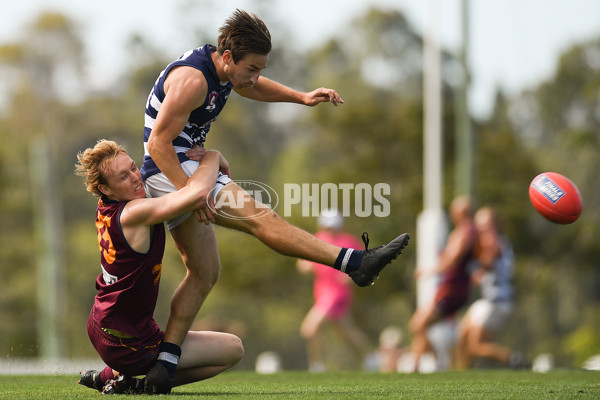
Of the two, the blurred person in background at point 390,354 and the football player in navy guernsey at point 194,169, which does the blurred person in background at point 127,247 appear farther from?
the blurred person in background at point 390,354

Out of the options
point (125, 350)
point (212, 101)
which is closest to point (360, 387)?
point (125, 350)

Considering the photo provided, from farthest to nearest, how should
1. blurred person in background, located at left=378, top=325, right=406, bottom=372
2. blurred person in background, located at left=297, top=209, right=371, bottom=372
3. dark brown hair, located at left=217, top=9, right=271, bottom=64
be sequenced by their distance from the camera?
blurred person in background, located at left=378, top=325, right=406, bottom=372, blurred person in background, located at left=297, top=209, right=371, bottom=372, dark brown hair, located at left=217, top=9, right=271, bottom=64

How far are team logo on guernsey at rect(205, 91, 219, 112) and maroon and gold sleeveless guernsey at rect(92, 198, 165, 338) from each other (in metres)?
0.84

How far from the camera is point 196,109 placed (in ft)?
19.5

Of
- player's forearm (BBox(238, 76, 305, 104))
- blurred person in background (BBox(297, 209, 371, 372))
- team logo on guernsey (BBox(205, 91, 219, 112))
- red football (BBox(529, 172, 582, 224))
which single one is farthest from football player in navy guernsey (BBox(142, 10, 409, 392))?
blurred person in background (BBox(297, 209, 371, 372))

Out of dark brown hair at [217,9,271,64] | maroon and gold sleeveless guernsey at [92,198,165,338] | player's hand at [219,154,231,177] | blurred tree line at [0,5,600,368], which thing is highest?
blurred tree line at [0,5,600,368]

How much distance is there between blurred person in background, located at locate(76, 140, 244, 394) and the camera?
5.48 metres

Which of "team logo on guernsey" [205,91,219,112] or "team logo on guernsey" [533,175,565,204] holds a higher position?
"team logo on guernsey" [205,91,219,112]

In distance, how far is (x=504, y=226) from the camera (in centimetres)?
2517

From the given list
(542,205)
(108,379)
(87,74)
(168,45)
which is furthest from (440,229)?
(87,74)

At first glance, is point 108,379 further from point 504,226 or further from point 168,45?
point 168,45

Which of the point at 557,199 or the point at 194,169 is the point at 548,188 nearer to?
the point at 557,199

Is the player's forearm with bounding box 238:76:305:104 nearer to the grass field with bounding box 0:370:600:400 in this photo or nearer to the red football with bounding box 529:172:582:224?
the grass field with bounding box 0:370:600:400

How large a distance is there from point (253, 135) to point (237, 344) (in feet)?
119
